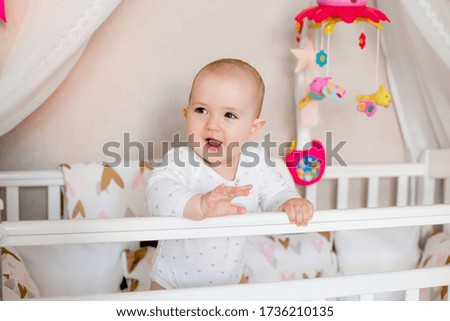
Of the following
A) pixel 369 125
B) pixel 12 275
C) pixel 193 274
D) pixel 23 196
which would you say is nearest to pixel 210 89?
pixel 193 274

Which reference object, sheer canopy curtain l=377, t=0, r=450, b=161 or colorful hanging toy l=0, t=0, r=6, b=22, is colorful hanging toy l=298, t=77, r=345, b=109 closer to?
sheer canopy curtain l=377, t=0, r=450, b=161

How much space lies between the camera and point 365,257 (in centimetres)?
181

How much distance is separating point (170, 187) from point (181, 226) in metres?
0.14

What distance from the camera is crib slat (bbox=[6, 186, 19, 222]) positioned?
159 centimetres

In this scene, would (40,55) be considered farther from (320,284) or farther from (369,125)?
(369,125)

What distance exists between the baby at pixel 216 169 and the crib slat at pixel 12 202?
0.47 m

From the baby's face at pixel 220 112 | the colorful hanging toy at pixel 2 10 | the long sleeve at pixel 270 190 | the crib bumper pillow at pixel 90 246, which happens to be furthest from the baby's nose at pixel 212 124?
the colorful hanging toy at pixel 2 10

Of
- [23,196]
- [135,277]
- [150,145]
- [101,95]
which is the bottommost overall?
[135,277]

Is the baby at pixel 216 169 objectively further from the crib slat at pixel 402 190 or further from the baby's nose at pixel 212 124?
the crib slat at pixel 402 190

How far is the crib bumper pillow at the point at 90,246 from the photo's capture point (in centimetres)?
152

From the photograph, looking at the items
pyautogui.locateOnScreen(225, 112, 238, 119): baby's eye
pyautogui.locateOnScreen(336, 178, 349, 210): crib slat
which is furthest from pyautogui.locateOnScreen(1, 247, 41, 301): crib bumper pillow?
pyautogui.locateOnScreen(336, 178, 349, 210): crib slat

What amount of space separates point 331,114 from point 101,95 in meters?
0.77

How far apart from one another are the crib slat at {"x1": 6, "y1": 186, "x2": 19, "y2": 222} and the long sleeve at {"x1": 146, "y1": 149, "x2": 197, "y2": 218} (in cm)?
53

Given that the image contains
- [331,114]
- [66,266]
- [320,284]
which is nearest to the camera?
[320,284]
